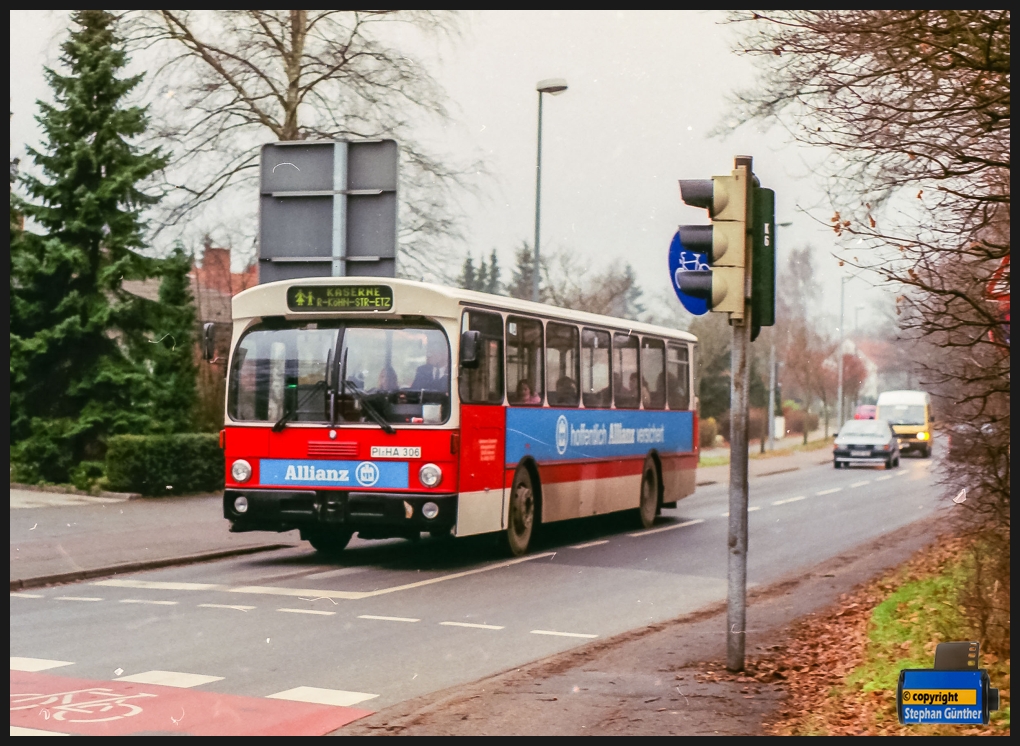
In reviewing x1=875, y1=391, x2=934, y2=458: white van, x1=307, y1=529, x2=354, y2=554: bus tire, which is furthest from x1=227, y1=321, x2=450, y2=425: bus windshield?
x1=875, y1=391, x2=934, y2=458: white van

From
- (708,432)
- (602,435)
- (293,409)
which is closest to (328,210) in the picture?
(293,409)

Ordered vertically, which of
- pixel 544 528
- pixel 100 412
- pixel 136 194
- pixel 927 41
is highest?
pixel 136 194

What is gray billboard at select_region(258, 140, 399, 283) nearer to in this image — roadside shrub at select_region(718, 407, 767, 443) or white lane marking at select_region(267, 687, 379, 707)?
white lane marking at select_region(267, 687, 379, 707)

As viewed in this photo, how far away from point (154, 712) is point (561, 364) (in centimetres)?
1050

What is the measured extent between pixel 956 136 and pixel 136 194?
20.3 metres

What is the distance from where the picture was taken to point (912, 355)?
12070mm

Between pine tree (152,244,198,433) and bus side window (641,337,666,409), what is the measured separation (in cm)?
970

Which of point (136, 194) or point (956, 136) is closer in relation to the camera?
point (956, 136)

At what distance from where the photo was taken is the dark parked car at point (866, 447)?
141 ft

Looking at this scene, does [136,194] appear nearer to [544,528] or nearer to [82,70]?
[82,70]

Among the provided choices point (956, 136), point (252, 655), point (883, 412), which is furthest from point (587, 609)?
point (883, 412)

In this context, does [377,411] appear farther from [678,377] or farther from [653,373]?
[678,377]

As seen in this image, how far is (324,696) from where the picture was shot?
8172mm

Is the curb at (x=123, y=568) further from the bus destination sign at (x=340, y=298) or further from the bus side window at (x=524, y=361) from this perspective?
the bus side window at (x=524, y=361)
